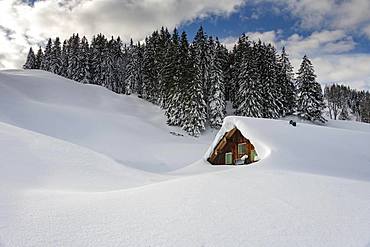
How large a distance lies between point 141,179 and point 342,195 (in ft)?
26.5

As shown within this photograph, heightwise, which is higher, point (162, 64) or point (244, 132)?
point (162, 64)

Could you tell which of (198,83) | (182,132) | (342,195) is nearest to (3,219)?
(342,195)

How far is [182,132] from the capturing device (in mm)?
38750

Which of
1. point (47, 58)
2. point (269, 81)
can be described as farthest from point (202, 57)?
point (47, 58)

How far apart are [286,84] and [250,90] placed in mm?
10636

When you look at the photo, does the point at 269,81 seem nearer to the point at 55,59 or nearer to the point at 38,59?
the point at 55,59

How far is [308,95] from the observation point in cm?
4366

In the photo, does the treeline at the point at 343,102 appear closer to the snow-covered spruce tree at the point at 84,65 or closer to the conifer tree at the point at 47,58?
the snow-covered spruce tree at the point at 84,65

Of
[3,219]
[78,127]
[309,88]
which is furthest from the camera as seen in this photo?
[309,88]

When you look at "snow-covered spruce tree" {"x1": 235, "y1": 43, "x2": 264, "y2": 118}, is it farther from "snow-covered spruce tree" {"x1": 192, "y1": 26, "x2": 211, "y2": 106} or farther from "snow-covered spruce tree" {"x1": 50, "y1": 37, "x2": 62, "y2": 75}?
"snow-covered spruce tree" {"x1": 50, "y1": 37, "x2": 62, "y2": 75}

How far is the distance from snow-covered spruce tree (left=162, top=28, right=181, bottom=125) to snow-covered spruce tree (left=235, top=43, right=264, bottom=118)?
911cm

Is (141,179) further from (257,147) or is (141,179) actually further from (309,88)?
(309,88)

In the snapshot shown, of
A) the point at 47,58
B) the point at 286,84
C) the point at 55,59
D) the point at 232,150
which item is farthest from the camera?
the point at 47,58

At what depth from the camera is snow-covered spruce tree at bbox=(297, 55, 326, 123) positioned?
4322 cm
